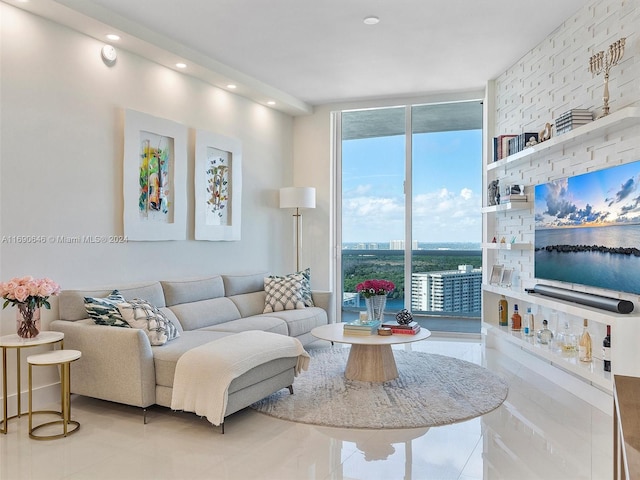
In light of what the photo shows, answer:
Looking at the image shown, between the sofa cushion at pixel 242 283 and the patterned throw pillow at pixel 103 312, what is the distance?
1721 mm

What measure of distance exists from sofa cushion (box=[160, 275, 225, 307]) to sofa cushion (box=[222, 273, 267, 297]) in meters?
0.09

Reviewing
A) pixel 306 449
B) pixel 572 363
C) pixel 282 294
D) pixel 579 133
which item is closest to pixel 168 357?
pixel 306 449

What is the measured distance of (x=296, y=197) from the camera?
6301mm

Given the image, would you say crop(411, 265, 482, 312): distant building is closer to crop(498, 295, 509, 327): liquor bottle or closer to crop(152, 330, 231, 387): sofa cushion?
crop(498, 295, 509, 327): liquor bottle

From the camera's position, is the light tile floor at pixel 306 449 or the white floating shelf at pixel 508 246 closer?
the light tile floor at pixel 306 449

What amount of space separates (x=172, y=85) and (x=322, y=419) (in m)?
3.37

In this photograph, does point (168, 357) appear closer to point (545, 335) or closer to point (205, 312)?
point (205, 312)

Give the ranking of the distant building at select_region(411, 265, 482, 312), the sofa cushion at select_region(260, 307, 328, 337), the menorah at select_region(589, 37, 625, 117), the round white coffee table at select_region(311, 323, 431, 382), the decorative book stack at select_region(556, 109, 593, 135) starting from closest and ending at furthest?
the menorah at select_region(589, 37, 625, 117) → the decorative book stack at select_region(556, 109, 593, 135) → the round white coffee table at select_region(311, 323, 431, 382) → the sofa cushion at select_region(260, 307, 328, 337) → the distant building at select_region(411, 265, 482, 312)

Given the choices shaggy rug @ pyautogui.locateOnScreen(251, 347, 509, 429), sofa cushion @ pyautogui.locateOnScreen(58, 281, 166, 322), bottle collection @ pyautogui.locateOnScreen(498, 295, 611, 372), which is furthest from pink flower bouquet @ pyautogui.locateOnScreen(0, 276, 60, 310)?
bottle collection @ pyautogui.locateOnScreen(498, 295, 611, 372)

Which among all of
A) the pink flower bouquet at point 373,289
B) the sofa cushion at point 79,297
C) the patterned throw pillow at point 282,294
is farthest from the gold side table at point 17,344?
the patterned throw pillow at point 282,294

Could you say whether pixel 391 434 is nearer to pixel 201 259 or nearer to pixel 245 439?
pixel 245 439

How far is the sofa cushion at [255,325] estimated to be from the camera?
4418 millimetres

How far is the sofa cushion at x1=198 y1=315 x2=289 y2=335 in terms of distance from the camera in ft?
14.5

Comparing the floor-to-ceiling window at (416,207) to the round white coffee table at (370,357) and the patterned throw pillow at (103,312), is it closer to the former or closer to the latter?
the round white coffee table at (370,357)
